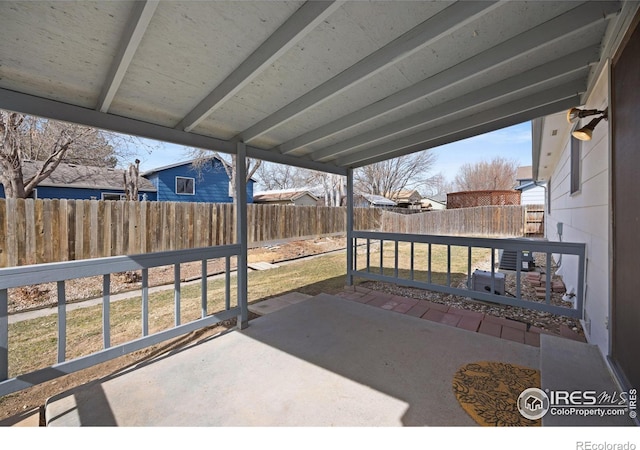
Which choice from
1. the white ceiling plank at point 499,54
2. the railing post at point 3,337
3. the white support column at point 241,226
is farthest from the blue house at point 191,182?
the railing post at point 3,337

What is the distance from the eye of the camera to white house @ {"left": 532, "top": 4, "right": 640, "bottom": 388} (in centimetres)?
160

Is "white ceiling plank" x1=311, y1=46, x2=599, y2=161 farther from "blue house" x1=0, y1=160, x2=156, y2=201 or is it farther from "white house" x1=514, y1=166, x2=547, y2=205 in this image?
"white house" x1=514, y1=166, x2=547, y2=205

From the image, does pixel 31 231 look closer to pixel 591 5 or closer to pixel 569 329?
pixel 591 5

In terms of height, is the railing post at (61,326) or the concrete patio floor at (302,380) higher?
the railing post at (61,326)

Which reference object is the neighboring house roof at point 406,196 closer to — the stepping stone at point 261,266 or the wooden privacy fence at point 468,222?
the wooden privacy fence at point 468,222

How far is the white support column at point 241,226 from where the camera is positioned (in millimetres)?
3201

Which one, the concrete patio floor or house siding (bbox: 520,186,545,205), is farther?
house siding (bbox: 520,186,545,205)

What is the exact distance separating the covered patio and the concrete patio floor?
0.01 meters

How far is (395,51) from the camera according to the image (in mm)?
1795

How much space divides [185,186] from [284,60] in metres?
13.4

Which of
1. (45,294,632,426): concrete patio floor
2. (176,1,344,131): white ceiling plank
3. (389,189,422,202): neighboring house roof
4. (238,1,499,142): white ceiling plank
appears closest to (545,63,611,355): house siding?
(45,294,632,426): concrete patio floor

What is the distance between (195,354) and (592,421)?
9.58 ft

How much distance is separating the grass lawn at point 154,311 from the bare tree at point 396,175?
17804mm

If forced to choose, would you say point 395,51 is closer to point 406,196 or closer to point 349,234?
point 349,234
